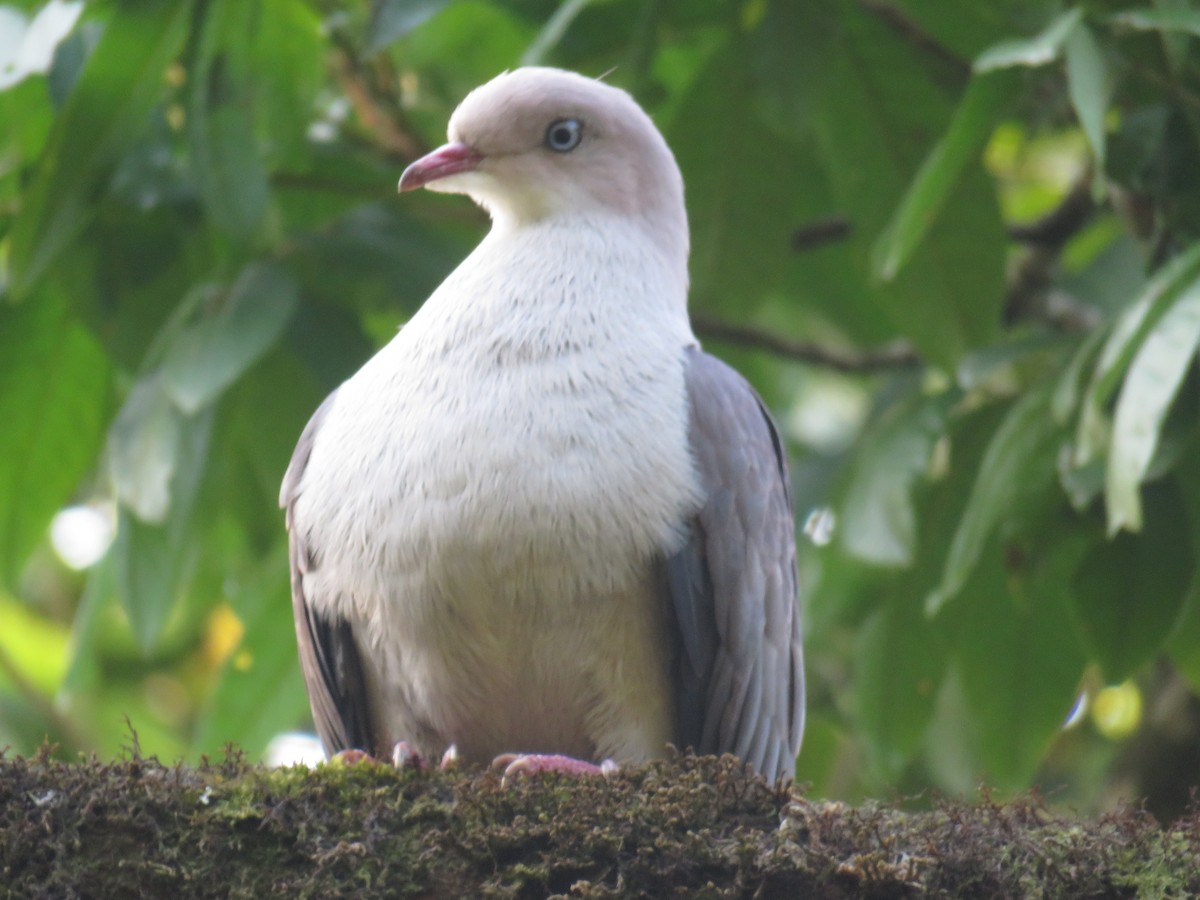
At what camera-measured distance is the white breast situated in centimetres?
354

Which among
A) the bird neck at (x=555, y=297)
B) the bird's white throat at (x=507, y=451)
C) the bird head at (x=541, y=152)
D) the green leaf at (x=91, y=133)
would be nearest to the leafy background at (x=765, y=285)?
the green leaf at (x=91, y=133)

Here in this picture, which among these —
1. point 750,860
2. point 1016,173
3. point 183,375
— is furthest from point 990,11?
point 750,860

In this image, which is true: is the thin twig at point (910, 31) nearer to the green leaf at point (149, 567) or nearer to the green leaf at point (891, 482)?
the green leaf at point (891, 482)

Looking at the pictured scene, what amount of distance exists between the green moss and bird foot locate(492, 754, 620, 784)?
9 centimetres

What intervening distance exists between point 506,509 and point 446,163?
4.47ft

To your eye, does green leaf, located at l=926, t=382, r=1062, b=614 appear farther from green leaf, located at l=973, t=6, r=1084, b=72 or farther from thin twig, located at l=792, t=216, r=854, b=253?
thin twig, located at l=792, t=216, r=854, b=253

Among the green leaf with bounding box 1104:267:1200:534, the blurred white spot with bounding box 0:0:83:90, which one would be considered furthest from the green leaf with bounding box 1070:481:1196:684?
the blurred white spot with bounding box 0:0:83:90

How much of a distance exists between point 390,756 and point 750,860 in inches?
58.2

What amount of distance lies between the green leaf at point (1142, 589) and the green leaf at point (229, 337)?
Result: 248 cm

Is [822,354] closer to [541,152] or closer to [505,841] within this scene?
[541,152]

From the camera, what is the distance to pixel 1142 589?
456 centimetres

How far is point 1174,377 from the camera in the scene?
147 inches

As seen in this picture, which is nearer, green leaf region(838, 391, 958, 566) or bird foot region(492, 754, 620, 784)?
bird foot region(492, 754, 620, 784)

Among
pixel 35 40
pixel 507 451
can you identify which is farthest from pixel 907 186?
pixel 35 40
